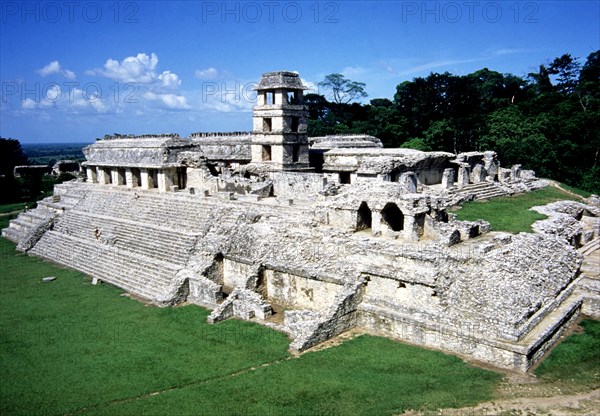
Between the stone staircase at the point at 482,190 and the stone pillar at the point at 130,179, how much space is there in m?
17.4

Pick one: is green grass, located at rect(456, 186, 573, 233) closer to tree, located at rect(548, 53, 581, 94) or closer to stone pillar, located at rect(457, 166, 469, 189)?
stone pillar, located at rect(457, 166, 469, 189)

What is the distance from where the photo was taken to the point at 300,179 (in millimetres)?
22438

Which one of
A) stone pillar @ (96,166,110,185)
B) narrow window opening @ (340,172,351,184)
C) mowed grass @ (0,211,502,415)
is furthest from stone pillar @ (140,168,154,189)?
mowed grass @ (0,211,502,415)

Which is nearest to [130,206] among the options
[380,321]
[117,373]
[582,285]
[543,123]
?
[117,373]

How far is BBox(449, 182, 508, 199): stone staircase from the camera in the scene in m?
23.7

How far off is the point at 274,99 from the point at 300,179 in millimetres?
5632

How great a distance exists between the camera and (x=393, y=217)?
666 inches

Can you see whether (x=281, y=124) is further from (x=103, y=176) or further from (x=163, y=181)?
(x=103, y=176)

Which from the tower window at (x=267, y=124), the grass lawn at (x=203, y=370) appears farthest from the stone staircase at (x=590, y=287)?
the tower window at (x=267, y=124)

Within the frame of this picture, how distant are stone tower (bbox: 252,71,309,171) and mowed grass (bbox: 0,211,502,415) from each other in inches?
473

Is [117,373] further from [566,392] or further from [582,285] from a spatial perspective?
[582,285]

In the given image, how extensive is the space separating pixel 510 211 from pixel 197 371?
51.0ft

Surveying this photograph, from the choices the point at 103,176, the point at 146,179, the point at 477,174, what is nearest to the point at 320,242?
the point at 146,179

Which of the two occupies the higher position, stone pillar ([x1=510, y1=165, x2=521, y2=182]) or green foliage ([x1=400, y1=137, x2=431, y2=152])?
green foliage ([x1=400, y1=137, x2=431, y2=152])
